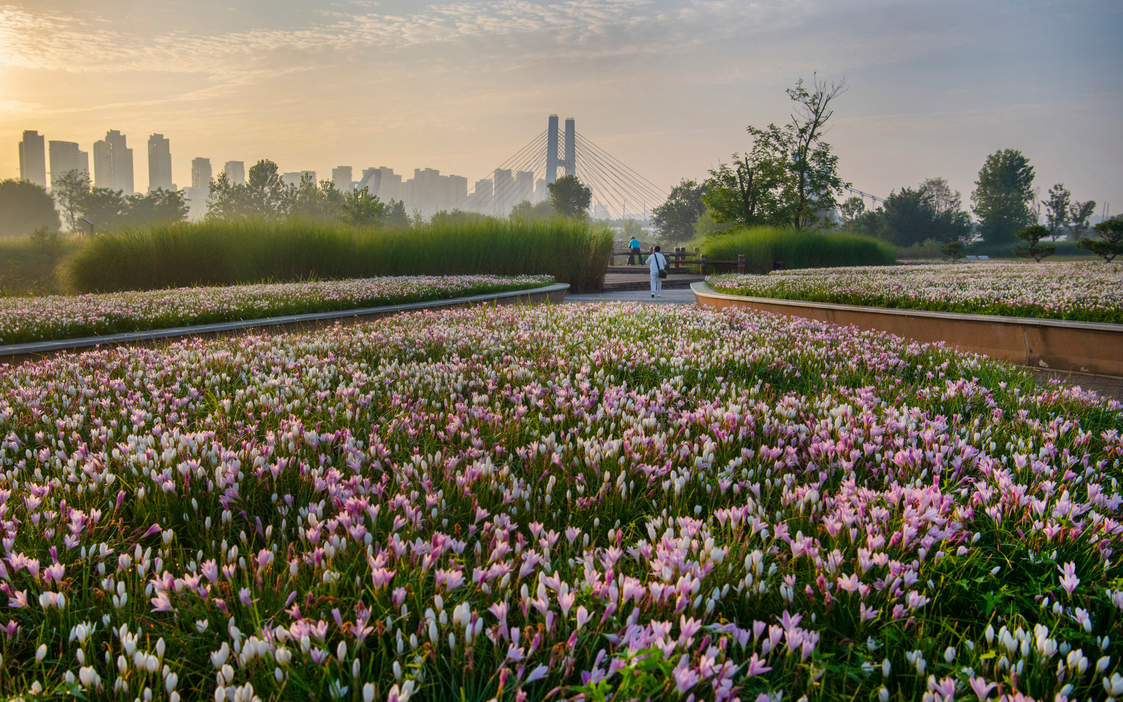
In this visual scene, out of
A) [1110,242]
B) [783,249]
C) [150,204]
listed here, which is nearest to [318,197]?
[150,204]

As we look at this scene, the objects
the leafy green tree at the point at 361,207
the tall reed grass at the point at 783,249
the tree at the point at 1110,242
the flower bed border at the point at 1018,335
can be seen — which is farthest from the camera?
the leafy green tree at the point at 361,207

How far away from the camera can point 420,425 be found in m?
3.64

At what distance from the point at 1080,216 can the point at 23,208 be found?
192 metres

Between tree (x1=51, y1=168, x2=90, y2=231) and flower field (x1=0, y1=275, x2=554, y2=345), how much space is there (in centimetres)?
10974

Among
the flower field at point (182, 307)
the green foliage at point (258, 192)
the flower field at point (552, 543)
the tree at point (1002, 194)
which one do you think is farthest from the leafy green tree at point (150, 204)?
the tree at point (1002, 194)

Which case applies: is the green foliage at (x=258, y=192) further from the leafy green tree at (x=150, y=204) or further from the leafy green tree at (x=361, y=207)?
the leafy green tree at (x=361, y=207)

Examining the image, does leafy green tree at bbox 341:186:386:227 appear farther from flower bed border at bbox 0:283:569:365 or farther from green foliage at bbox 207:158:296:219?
green foliage at bbox 207:158:296:219

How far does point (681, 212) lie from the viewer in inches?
4439

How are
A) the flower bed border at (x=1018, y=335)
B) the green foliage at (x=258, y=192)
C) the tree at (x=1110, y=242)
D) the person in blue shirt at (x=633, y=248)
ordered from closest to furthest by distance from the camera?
the flower bed border at (x=1018, y=335) < the tree at (x=1110, y=242) < the person in blue shirt at (x=633, y=248) < the green foliage at (x=258, y=192)

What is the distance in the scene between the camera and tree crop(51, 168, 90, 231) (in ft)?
320

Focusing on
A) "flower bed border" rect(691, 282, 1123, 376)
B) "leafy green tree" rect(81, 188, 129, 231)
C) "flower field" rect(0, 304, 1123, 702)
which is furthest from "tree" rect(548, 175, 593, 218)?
"flower field" rect(0, 304, 1123, 702)

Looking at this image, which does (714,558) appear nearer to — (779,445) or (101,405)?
(779,445)

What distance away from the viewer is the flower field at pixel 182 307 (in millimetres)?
8188

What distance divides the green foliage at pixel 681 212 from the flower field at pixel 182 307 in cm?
10368
